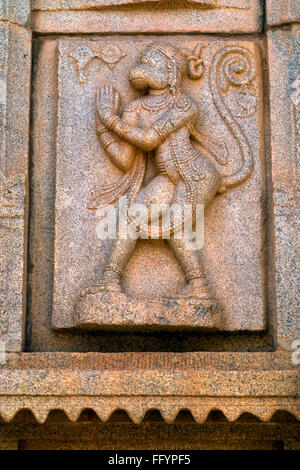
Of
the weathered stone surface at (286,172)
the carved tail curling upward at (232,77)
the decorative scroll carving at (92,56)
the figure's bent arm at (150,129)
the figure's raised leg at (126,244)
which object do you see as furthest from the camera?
the decorative scroll carving at (92,56)

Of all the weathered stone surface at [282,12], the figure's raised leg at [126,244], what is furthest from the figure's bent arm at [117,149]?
the weathered stone surface at [282,12]

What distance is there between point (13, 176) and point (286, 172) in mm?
1894

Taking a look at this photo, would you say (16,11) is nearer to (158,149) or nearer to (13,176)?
(13,176)

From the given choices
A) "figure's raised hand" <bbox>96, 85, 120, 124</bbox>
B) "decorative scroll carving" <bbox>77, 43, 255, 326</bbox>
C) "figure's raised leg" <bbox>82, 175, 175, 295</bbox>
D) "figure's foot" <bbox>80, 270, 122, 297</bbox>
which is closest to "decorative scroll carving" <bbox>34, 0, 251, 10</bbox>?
"decorative scroll carving" <bbox>77, 43, 255, 326</bbox>

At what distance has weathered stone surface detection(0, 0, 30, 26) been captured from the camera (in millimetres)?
7227

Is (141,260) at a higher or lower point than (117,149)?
lower

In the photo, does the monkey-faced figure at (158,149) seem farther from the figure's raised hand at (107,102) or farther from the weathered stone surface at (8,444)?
the weathered stone surface at (8,444)

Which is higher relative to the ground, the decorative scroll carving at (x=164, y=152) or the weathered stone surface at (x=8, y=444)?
the decorative scroll carving at (x=164, y=152)

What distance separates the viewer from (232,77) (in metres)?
7.32

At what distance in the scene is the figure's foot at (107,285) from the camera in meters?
6.84

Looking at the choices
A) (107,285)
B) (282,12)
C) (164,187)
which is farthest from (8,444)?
(282,12)

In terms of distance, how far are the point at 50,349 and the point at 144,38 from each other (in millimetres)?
2363

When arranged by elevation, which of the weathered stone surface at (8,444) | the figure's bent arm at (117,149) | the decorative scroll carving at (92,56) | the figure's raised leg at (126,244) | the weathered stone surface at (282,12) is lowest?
the weathered stone surface at (8,444)

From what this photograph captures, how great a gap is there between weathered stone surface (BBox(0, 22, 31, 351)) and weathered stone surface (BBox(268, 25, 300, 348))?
1.73 meters
